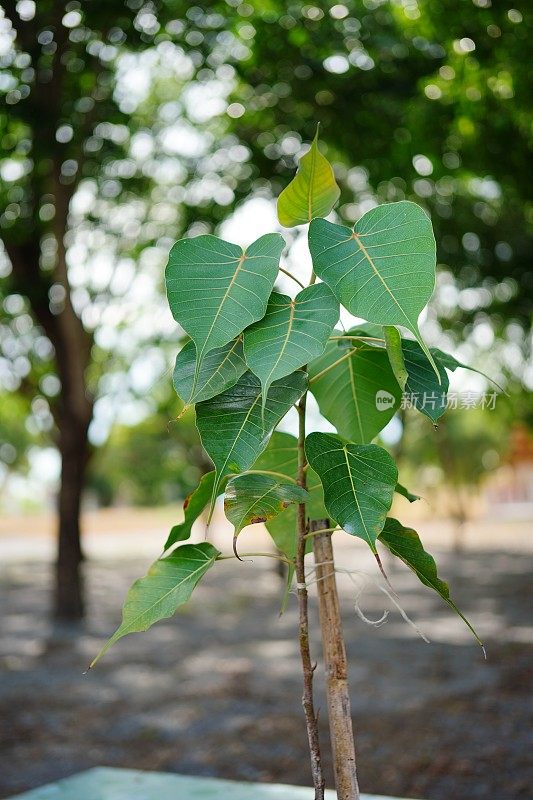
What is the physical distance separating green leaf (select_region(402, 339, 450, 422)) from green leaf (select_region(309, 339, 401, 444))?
53 millimetres

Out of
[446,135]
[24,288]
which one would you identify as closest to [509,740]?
[446,135]

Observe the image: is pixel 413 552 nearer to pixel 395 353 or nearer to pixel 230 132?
pixel 395 353

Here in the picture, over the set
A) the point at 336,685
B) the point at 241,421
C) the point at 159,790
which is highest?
the point at 241,421

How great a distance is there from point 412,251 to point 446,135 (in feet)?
17.3

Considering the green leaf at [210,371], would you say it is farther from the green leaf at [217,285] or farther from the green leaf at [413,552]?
the green leaf at [413,552]

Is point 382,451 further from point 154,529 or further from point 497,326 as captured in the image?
point 154,529

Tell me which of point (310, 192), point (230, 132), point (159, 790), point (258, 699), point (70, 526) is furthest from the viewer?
point (70, 526)

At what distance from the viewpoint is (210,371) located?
1429mm

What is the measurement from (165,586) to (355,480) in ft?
1.21

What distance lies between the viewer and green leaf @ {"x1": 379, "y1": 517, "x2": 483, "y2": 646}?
1478 millimetres

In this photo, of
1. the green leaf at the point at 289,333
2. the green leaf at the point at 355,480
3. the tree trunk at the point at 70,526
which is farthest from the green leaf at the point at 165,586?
the tree trunk at the point at 70,526

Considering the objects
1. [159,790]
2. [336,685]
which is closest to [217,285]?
[336,685]

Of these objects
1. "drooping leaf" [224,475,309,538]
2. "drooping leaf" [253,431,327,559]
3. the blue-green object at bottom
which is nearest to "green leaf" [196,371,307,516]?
"drooping leaf" [224,475,309,538]

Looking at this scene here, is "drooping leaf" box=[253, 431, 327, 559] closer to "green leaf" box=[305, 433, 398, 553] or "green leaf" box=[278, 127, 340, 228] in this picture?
"green leaf" box=[305, 433, 398, 553]
